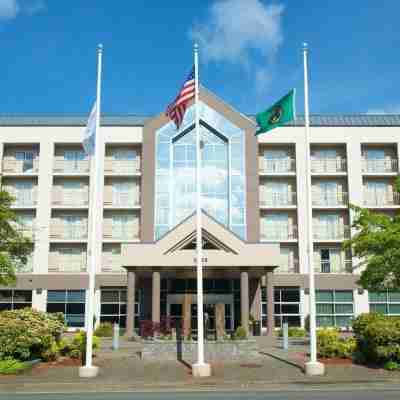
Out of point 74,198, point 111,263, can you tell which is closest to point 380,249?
point 111,263

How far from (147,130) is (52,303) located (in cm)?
1554

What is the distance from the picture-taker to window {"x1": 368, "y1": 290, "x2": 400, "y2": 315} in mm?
42156

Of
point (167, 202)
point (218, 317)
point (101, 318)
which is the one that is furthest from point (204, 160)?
point (218, 317)

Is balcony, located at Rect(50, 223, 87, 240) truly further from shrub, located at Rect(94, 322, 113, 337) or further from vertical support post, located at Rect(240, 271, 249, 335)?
vertical support post, located at Rect(240, 271, 249, 335)

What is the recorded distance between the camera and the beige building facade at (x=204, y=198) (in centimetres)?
4166

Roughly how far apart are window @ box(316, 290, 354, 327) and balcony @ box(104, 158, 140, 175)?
17893 millimetres

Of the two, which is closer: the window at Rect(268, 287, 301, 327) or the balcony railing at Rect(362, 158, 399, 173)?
the window at Rect(268, 287, 301, 327)

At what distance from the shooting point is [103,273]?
4206cm

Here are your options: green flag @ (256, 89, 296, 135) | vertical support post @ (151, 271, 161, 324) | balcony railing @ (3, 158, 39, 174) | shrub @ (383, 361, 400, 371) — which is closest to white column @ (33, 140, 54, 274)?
balcony railing @ (3, 158, 39, 174)

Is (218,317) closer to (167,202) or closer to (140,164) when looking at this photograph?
(167,202)

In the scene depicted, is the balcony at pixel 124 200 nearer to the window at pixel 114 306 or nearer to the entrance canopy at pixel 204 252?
the window at pixel 114 306

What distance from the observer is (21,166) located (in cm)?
4553

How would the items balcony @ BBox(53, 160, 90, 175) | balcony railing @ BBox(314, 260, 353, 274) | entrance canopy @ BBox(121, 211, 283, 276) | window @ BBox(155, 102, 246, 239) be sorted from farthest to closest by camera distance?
balcony @ BBox(53, 160, 90, 175)
balcony railing @ BBox(314, 260, 353, 274)
window @ BBox(155, 102, 246, 239)
entrance canopy @ BBox(121, 211, 283, 276)

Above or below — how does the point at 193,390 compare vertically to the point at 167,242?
below
